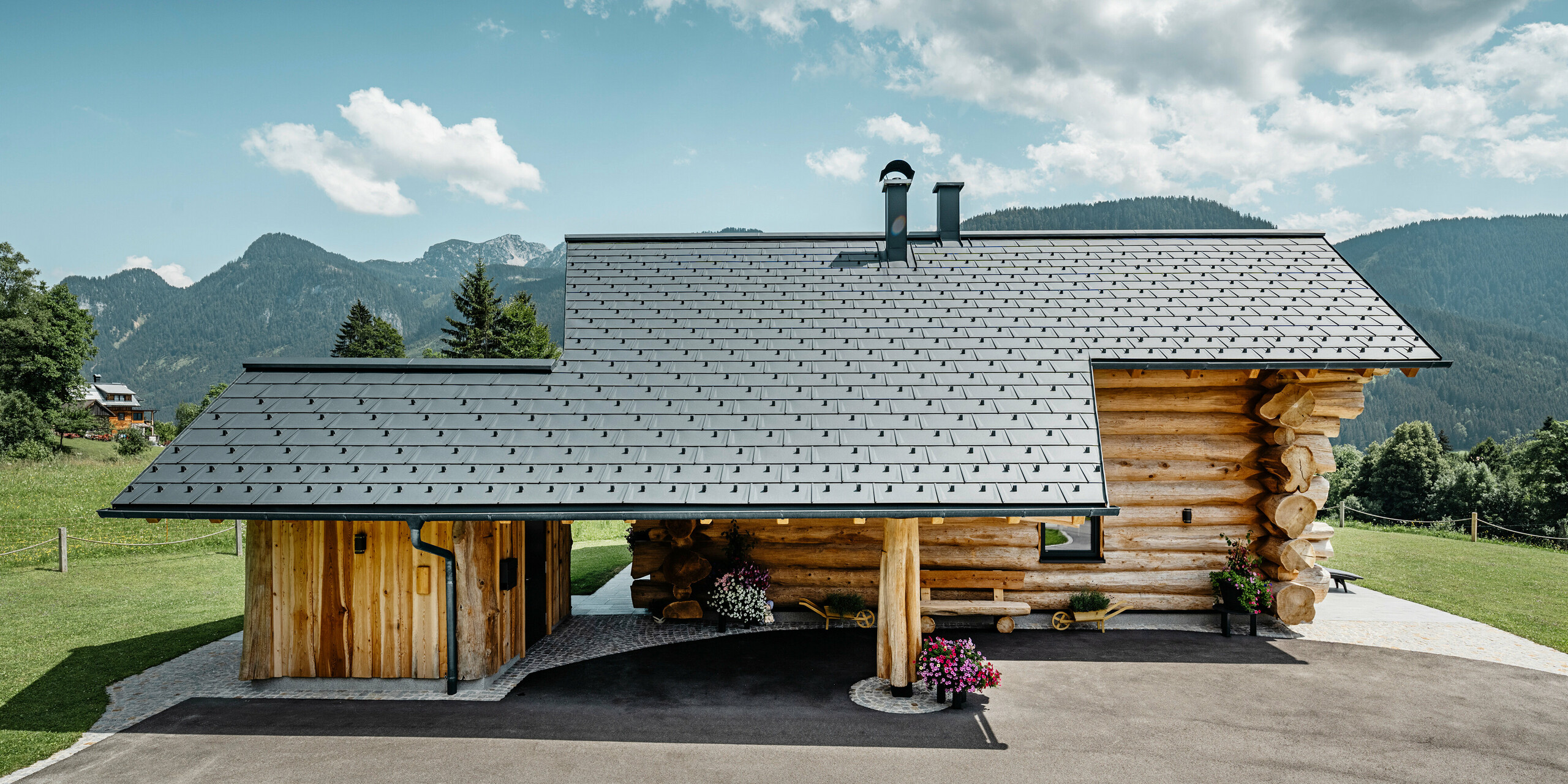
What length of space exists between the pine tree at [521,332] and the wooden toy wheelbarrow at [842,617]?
123ft

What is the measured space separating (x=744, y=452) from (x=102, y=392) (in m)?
134

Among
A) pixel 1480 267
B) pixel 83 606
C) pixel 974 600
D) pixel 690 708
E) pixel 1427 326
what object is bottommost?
pixel 83 606

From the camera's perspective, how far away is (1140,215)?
136 meters

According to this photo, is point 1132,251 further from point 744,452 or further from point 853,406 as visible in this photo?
point 744,452

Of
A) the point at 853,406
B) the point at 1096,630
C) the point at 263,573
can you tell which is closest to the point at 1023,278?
the point at 853,406

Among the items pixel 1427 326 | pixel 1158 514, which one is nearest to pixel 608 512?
pixel 1158 514

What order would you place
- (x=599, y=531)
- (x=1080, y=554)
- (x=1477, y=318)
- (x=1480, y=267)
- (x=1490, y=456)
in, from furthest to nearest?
(x=1480, y=267) < (x=1477, y=318) < (x=1490, y=456) < (x=599, y=531) < (x=1080, y=554)

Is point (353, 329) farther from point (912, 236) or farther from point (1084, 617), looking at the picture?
point (1084, 617)

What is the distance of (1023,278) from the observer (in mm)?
10953

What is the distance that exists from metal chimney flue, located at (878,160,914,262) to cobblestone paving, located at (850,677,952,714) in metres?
6.21

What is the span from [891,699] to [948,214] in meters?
7.63

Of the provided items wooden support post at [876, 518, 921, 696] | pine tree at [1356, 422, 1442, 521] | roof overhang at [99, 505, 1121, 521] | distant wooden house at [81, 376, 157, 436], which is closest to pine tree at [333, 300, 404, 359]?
roof overhang at [99, 505, 1121, 521]

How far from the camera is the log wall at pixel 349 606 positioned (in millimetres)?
7984

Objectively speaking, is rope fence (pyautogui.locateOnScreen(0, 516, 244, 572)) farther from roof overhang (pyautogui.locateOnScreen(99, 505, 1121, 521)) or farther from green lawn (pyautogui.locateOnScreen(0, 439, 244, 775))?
roof overhang (pyautogui.locateOnScreen(99, 505, 1121, 521))
